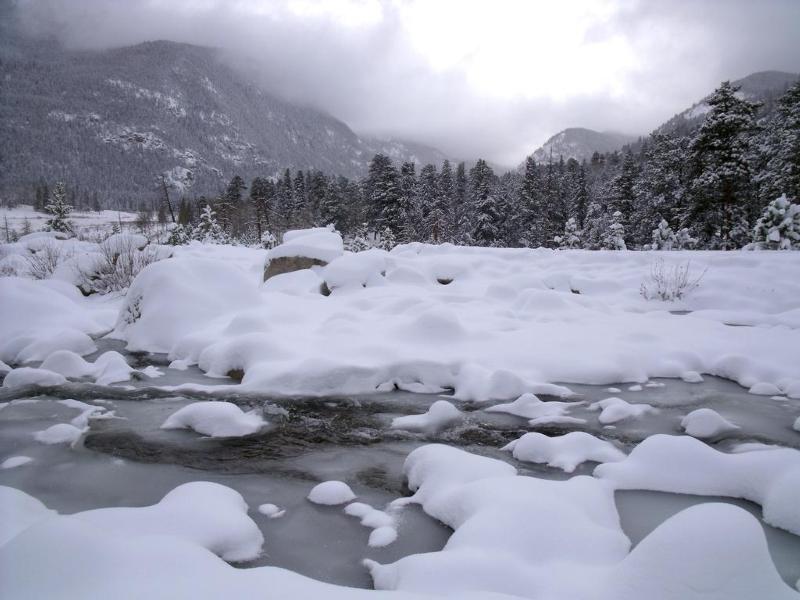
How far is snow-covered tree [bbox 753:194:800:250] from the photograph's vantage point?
39.5ft

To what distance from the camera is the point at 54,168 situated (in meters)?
139

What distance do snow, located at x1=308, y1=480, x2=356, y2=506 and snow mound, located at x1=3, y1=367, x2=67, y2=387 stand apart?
4058 millimetres

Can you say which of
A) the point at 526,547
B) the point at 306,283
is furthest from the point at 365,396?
the point at 306,283

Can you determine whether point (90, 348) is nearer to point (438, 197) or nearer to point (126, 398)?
point (126, 398)

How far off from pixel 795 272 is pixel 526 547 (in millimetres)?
9736

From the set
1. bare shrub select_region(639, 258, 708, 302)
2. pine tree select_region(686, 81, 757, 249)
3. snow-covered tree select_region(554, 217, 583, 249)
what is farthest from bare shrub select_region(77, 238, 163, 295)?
pine tree select_region(686, 81, 757, 249)

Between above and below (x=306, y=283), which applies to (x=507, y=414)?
below

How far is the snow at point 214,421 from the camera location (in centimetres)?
397

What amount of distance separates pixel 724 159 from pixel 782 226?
9527 millimetres

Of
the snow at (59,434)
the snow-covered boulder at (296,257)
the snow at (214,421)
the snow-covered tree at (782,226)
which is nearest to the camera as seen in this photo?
the snow at (59,434)

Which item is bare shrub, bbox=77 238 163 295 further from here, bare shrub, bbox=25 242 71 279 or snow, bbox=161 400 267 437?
snow, bbox=161 400 267 437

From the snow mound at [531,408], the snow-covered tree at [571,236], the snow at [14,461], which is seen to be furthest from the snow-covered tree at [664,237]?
the snow at [14,461]

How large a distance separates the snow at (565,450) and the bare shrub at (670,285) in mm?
6451

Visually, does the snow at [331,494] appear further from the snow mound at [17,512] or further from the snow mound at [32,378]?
the snow mound at [32,378]
